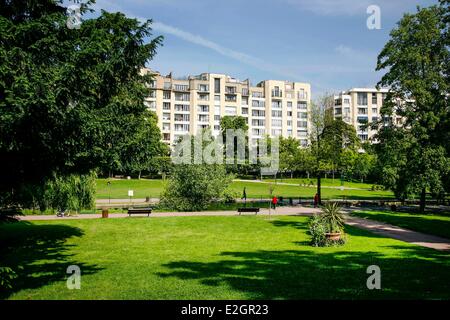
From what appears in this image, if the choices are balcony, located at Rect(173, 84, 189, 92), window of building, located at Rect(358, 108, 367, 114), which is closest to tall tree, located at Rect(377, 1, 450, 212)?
balcony, located at Rect(173, 84, 189, 92)

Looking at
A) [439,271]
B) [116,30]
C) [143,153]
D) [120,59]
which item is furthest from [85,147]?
[439,271]

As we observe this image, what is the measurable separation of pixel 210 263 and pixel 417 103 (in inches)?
1159

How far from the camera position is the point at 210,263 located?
14875mm

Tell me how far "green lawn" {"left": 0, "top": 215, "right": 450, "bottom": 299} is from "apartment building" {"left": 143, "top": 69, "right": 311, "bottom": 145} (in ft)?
264

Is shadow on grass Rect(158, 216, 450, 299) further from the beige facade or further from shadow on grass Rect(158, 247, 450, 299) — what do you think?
the beige facade

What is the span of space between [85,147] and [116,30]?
645cm

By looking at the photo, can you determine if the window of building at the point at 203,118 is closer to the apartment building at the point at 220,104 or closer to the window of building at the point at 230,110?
the apartment building at the point at 220,104

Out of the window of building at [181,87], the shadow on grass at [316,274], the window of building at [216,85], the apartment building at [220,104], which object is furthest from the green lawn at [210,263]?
the window of building at [216,85]

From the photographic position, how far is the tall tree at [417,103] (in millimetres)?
34219

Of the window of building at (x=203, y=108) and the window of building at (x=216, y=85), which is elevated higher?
the window of building at (x=216, y=85)

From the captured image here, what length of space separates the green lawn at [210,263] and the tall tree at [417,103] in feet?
49.4

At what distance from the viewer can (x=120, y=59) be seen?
47.4ft
